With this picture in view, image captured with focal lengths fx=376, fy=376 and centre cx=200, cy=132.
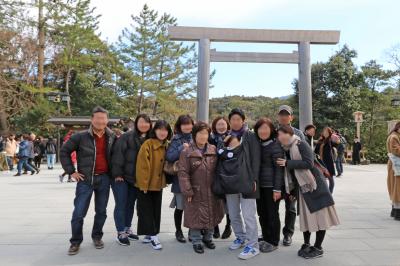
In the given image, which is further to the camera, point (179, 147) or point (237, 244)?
point (179, 147)

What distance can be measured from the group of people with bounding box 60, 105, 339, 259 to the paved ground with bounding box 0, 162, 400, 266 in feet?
0.50

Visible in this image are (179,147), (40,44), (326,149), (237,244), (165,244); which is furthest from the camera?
(40,44)

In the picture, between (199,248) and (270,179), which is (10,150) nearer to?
(199,248)

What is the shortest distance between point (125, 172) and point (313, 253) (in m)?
2.34

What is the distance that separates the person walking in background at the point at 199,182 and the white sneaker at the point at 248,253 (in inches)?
17.9

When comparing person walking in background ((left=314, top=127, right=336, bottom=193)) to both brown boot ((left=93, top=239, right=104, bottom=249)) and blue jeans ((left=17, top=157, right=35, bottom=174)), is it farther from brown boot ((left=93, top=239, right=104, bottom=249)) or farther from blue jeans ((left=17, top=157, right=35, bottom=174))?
blue jeans ((left=17, top=157, right=35, bottom=174))

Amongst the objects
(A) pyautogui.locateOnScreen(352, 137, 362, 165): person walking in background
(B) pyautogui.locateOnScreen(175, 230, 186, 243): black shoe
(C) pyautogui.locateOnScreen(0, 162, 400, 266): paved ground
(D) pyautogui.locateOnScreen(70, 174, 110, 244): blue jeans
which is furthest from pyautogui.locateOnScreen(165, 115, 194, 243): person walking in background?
(A) pyautogui.locateOnScreen(352, 137, 362, 165): person walking in background

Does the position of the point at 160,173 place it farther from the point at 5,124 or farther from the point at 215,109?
the point at 215,109

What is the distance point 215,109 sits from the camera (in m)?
52.4

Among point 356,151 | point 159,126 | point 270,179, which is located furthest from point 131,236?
point 356,151

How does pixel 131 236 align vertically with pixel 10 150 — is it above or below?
below

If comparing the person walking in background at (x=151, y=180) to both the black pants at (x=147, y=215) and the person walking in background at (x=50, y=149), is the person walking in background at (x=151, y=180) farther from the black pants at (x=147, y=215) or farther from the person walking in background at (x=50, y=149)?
the person walking in background at (x=50, y=149)

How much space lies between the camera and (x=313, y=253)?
4109 millimetres

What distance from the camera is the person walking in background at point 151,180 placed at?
4.42 m
